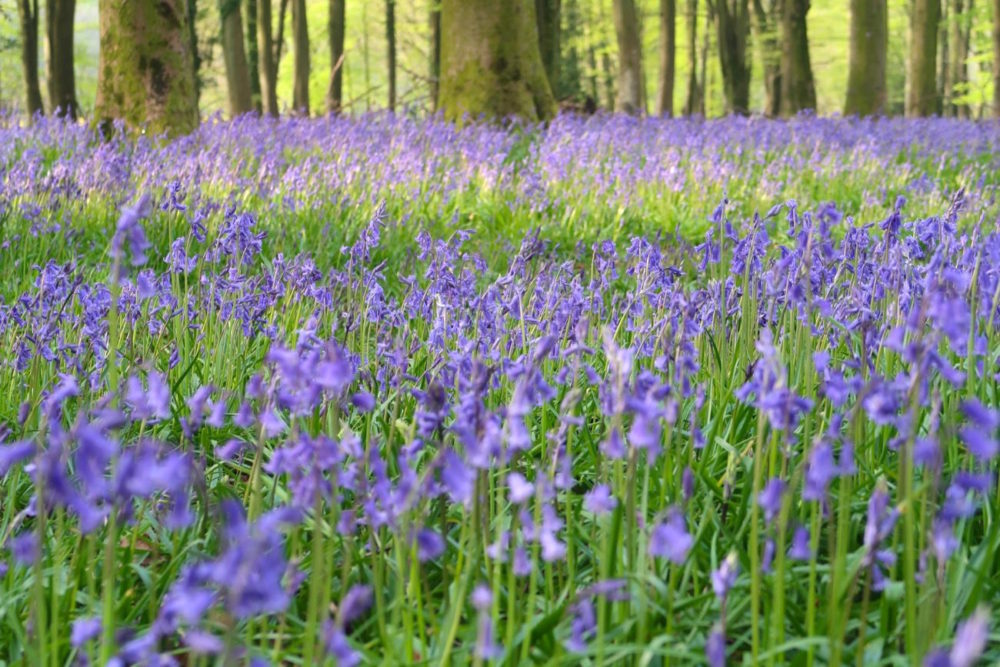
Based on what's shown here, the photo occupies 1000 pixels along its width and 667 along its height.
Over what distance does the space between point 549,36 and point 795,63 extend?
16.7 ft

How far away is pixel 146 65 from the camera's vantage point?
7852mm

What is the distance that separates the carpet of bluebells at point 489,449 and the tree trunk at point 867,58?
1156 centimetres

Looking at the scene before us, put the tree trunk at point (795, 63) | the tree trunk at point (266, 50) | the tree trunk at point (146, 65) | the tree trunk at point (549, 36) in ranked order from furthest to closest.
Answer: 1. the tree trunk at point (266, 50)
2. the tree trunk at point (795, 63)
3. the tree trunk at point (549, 36)
4. the tree trunk at point (146, 65)

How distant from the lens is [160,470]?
34.6 inches

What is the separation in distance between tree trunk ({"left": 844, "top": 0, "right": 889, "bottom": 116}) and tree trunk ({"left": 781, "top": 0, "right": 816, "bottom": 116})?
2208mm

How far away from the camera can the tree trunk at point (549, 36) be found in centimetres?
1502

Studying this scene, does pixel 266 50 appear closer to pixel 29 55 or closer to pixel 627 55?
pixel 29 55

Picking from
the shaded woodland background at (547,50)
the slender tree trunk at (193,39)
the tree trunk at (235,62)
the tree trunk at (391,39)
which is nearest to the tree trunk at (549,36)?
the shaded woodland background at (547,50)

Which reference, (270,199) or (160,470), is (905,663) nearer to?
(160,470)

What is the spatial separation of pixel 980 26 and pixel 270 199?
24.2 metres

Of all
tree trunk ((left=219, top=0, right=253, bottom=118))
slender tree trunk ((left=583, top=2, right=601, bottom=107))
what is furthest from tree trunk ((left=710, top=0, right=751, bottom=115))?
tree trunk ((left=219, top=0, right=253, bottom=118))

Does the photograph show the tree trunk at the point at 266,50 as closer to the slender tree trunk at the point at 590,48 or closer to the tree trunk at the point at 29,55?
the tree trunk at the point at 29,55

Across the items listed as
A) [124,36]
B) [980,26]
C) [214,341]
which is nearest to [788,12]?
[980,26]

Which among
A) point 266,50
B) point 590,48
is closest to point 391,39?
point 266,50
